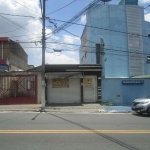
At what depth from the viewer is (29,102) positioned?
738 inches

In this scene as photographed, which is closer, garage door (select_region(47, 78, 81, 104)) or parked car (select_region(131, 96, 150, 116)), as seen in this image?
parked car (select_region(131, 96, 150, 116))

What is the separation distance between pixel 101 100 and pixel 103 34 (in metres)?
18.1

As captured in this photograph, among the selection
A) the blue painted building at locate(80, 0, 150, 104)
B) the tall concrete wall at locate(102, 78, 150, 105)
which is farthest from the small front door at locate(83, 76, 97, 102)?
the blue painted building at locate(80, 0, 150, 104)

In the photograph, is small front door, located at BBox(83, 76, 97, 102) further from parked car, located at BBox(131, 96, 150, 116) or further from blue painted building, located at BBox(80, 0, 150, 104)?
blue painted building, located at BBox(80, 0, 150, 104)

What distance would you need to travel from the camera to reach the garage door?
19.3 metres

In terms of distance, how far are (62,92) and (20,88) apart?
366 centimetres

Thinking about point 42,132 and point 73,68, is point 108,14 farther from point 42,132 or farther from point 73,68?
point 42,132

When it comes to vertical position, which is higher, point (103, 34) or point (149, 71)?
point (103, 34)

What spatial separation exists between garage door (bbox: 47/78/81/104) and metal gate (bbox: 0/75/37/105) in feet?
4.58

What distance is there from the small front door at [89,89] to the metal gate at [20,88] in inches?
173

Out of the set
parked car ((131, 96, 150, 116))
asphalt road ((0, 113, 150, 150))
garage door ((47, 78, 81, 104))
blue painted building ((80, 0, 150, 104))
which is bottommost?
asphalt road ((0, 113, 150, 150))

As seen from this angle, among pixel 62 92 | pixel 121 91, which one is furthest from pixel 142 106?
pixel 62 92
